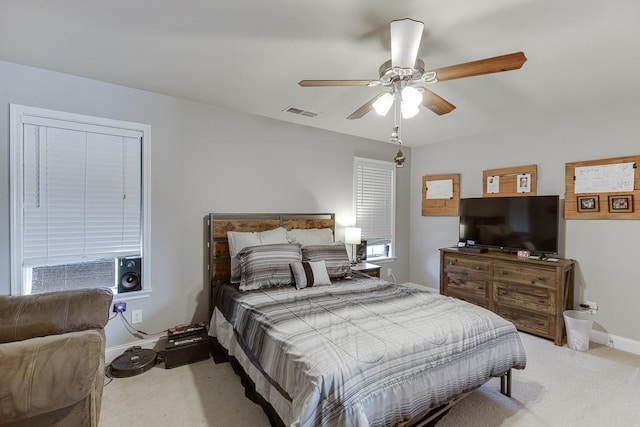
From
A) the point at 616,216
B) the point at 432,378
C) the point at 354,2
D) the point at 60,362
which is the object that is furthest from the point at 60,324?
the point at 616,216

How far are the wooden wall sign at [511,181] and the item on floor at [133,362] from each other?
4387mm

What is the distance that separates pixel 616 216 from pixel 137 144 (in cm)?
485

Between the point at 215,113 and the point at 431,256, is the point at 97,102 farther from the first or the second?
Answer: the point at 431,256

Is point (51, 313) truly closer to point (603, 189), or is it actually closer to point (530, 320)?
point (530, 320)

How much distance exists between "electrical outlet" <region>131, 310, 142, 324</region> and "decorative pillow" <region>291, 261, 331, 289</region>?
150 centimetres

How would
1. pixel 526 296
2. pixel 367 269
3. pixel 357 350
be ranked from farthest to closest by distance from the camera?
1. pixel 367 269
2. pixel 526 296
3. pixel 357 350

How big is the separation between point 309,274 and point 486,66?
6.90ft

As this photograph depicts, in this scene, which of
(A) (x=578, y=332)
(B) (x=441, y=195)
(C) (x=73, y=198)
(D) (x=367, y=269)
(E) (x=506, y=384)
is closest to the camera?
(E) (x=506, y=384)

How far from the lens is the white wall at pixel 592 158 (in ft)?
9.99

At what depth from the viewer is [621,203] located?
308 cm

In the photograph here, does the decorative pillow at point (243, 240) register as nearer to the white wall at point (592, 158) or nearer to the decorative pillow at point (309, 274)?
the decorative pillow at point (309, 274)

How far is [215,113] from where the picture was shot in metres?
3.26

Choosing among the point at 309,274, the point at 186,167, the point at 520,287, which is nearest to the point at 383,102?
the point at 309,274

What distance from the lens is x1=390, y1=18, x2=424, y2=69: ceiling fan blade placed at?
1.60 m
